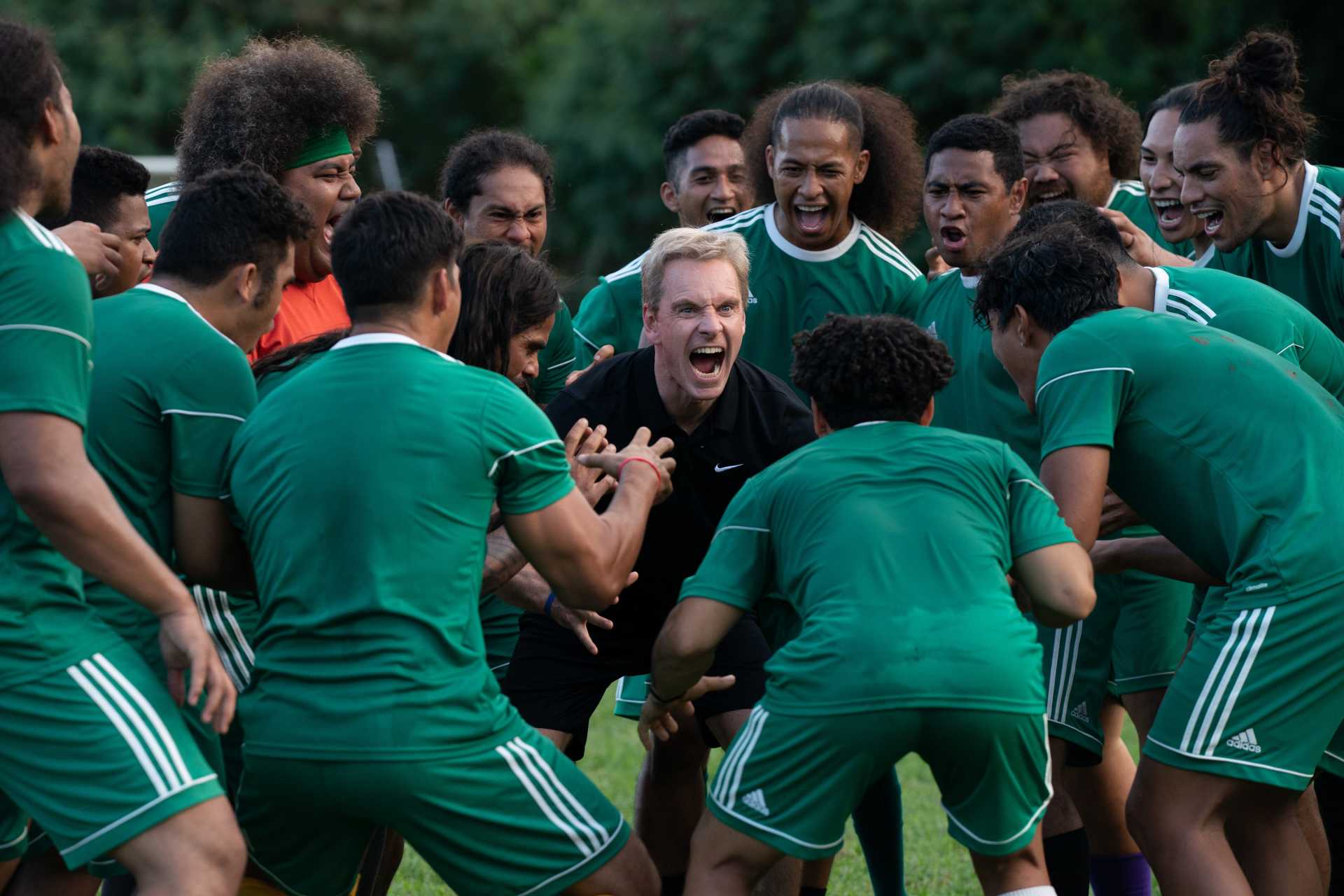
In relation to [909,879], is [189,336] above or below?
above

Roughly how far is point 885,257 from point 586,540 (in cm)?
296

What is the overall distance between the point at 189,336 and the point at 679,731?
2.55 m

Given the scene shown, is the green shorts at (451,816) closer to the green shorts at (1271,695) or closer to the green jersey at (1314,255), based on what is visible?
the green shorts at (1271,695)

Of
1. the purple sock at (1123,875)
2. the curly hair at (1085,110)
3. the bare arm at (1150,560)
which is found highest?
the curly hair at (1085,110)

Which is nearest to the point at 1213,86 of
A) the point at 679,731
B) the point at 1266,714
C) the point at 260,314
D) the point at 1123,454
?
the point at 1123,454

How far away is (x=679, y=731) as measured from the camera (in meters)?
5.80

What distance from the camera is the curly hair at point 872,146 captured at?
6.55 metres

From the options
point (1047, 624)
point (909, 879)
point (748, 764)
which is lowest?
point (909, 879)

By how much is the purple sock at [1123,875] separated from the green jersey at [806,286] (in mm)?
2144

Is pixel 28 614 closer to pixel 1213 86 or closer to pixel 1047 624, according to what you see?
pixel 1047 624

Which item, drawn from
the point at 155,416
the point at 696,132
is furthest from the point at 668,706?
the point at 696,132

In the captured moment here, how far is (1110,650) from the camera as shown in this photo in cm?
588

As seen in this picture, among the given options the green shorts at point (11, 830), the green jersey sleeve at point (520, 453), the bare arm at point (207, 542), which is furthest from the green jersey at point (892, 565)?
the green shorts at point (11, 830)

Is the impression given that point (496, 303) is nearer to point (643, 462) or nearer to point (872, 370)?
point (643, 462)
